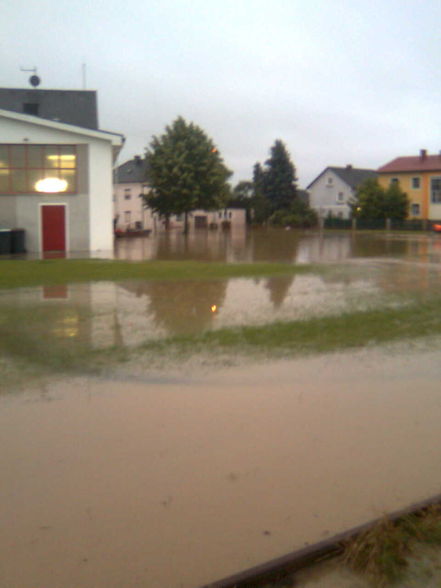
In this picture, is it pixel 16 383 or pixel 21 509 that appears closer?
pixel 21 509

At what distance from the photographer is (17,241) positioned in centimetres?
2842

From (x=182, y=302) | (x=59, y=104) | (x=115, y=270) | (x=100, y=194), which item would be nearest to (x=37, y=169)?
(x=100, y=194)

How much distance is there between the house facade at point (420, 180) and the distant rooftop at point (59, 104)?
130 ft

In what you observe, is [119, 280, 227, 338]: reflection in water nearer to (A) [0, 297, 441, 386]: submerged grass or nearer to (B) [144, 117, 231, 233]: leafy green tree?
(A) [0, 297, 441, 386]: submerged grass


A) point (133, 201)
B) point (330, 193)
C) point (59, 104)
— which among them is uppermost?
point (59, 104)

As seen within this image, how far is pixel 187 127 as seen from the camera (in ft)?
169

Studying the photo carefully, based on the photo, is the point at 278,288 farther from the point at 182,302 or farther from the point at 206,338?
the point at 206,338

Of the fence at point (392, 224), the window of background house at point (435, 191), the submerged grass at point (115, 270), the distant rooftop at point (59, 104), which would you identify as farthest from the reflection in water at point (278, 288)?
the window of background house at point (435, 191)

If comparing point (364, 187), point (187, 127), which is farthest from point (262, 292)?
point (364, 187)

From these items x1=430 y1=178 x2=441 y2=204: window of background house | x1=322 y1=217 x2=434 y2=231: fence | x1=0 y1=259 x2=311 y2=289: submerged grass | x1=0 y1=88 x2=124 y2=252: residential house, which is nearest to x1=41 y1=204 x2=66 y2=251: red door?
x1=0 y1=88 x2=124 y2=252: residential house

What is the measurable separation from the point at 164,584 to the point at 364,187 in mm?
65732

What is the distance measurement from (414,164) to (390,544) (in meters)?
70.6

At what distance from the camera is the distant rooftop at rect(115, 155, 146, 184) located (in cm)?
7575

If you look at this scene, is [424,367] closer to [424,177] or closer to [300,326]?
[300,326]
